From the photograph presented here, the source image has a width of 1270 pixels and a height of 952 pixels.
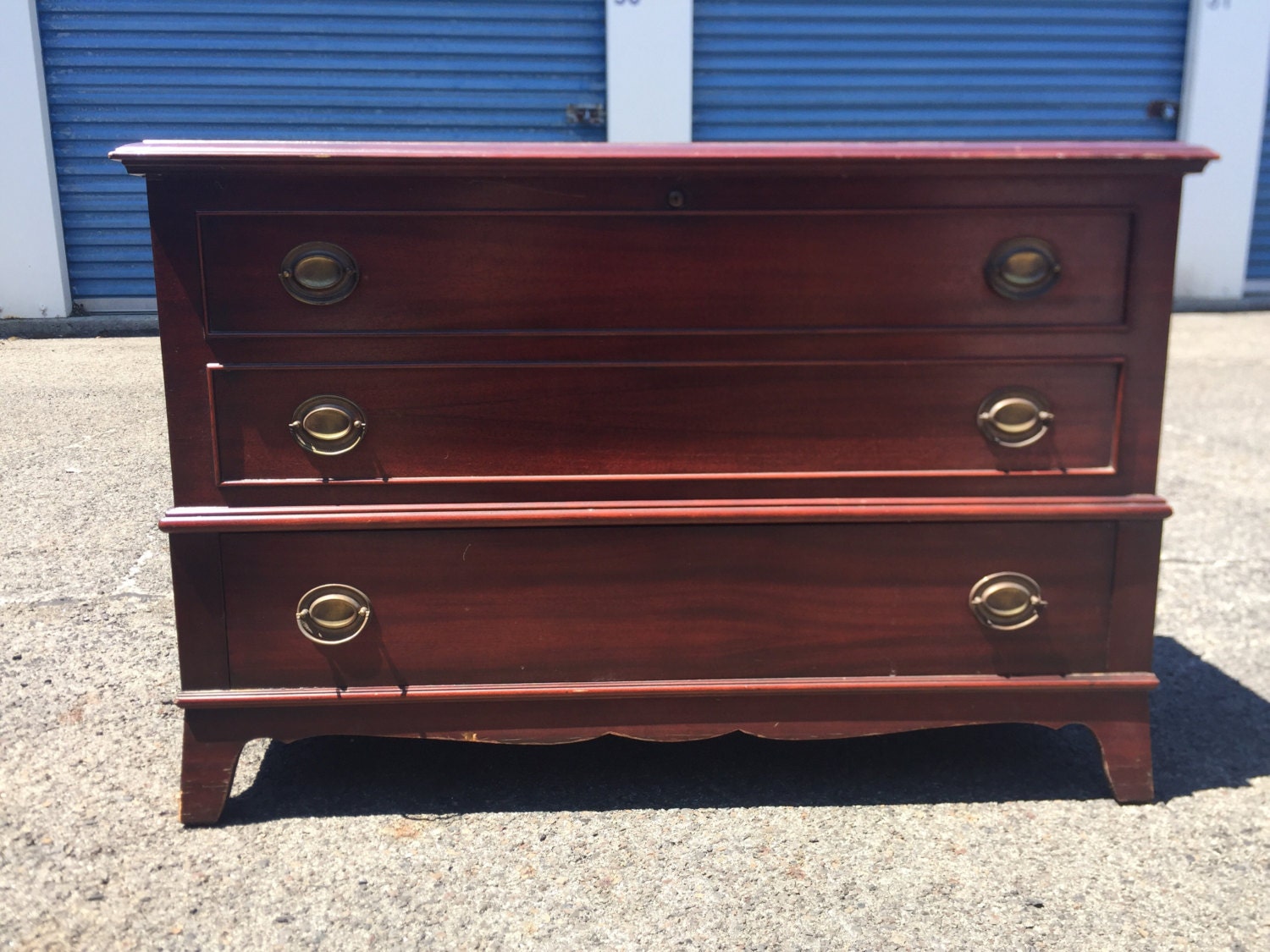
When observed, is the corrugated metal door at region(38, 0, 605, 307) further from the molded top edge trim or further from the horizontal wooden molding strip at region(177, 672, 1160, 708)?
the horizontal wooden molding strip at region(177, 672, 1160, 708)

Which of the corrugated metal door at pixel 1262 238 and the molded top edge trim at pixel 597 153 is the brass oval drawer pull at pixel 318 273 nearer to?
the molded top edge trim at pixel 597 153

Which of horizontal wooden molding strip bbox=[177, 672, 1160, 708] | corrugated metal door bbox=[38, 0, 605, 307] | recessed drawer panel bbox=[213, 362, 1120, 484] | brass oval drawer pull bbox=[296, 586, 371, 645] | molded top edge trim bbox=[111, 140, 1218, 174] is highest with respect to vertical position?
corrugated metal door bbox=[38, 0, 605, 307]

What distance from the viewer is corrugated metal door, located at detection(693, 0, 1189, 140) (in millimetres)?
4738

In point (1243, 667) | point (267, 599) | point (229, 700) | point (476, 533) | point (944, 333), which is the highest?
point (944, 333)

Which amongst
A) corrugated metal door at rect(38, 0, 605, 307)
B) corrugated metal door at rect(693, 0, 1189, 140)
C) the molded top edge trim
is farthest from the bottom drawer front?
corrugated metal door at rect(693, 0, 1189, 140)

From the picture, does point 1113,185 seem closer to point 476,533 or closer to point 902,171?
point 902,171

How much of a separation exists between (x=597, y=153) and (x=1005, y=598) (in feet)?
3.10

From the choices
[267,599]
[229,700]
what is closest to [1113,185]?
[267,599]

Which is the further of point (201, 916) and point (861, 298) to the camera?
point (861, 298)

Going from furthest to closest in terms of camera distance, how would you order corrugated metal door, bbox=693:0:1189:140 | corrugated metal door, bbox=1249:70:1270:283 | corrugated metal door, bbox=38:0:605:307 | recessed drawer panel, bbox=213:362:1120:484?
corrugated metal door, bbox=1249:70:1270:283
corrugated metal door, bbox=693:0:1189:140
corrugated metal door, bbox=38:0:605:307
recessed drawer panel, bbox=213:362:1120:484

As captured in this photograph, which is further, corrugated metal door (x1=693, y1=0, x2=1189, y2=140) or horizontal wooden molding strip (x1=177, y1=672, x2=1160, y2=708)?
corrugated metal door (x1=693, y1=0, x2=1189, y2=140)

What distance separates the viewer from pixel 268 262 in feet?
5.01

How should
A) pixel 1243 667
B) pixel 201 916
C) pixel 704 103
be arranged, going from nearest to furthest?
pixel 201 916, pixel 1243 667, pixel 704 103

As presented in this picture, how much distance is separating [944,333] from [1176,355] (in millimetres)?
3886
